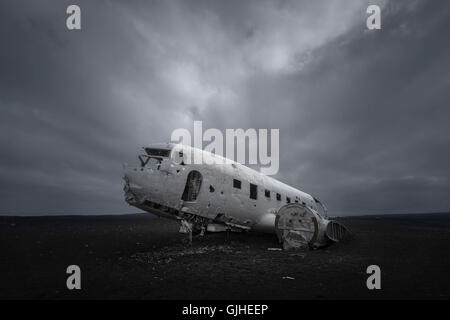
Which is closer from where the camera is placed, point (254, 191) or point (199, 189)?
point (199, 189)

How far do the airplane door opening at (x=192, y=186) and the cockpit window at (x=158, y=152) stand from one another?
1477 mm

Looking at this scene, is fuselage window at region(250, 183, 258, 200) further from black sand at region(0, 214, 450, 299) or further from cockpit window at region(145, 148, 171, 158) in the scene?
cockpit window at region(145, 148, 171, 158)

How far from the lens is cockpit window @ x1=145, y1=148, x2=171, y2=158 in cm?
1067

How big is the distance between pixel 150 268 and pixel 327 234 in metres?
8.71

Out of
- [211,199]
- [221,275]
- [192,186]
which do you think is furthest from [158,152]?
[221,275]

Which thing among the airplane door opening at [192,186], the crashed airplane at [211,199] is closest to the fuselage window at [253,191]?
the crashed airplane at [211,199]

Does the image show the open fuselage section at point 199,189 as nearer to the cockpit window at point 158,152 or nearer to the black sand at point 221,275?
the cockpit window at point 158,152

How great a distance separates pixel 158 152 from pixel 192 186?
2311mm

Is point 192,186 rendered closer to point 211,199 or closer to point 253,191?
point 211,199

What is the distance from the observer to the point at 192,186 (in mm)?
11062

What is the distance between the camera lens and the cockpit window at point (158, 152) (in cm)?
1067

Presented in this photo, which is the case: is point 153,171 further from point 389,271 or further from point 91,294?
point 389,271

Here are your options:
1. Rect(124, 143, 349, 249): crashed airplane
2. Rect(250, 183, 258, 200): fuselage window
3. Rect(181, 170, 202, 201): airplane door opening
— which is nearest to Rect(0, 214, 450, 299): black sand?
Rect(124, 143, 349, 249): crashed airplane

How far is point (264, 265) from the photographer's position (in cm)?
854
